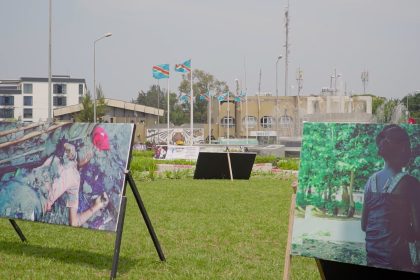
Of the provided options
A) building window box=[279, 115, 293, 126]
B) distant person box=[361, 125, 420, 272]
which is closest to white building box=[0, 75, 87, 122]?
building window box=[279, 115, 293, 126]

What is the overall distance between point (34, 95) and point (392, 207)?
102 m

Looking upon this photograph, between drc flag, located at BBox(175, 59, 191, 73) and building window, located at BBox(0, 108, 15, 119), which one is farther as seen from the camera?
building window, located at BBox(0, 108, 15, 119)

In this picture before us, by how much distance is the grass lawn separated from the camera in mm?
7602

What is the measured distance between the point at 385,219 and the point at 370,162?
1.63 feet

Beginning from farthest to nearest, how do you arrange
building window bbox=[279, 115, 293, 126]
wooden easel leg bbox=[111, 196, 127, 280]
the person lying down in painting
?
1. building window bbox=[279, 115, 293, 126]
2. the person lying down in painting
3. wooden easel leg bbox=[111, 196, 127, 280]

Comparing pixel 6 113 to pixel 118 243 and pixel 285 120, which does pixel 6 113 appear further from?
pixel 118 243

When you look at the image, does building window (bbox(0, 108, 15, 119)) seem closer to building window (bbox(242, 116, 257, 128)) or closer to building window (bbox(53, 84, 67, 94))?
building window (bbox(53, 84, 67, 94))

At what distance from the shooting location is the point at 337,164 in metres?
5.63

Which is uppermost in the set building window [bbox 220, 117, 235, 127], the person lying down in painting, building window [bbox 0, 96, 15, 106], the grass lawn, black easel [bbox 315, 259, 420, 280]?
building window [bbox 0, 96, 15, 106]

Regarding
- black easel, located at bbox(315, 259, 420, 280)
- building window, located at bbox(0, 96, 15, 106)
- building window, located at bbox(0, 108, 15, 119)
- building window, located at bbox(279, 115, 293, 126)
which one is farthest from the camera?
building window, located at bbox(0, 96, 15, 106)

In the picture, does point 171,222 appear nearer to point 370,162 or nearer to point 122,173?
point 122,173

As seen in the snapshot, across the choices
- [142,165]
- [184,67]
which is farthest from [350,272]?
[184,67]

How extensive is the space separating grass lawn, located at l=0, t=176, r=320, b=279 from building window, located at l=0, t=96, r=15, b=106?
9140 cm

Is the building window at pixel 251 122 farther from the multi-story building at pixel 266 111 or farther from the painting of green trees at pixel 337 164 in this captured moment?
the painting of green trees at pixel 337 164
